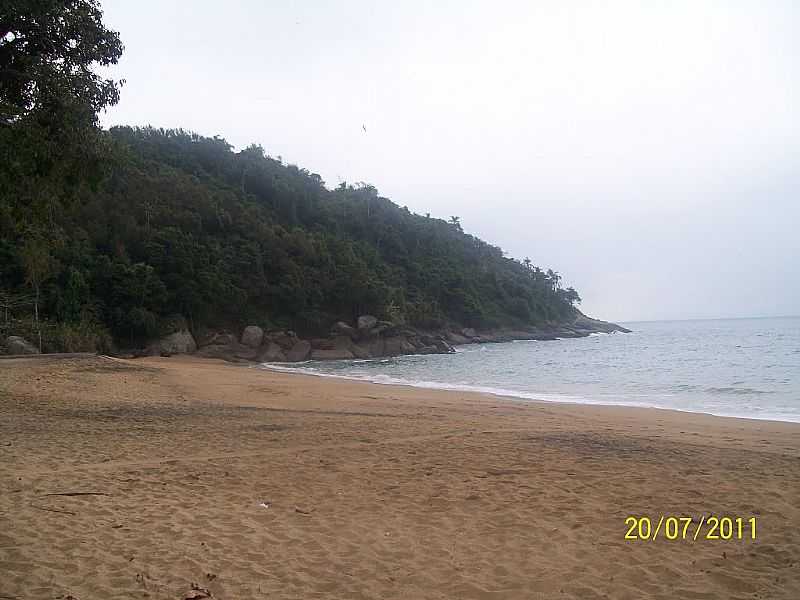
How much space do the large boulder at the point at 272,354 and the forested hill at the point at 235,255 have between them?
4.28m

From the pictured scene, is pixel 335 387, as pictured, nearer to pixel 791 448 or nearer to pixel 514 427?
pixel 514 427

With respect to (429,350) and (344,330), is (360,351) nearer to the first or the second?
(344,330)

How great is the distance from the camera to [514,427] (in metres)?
11.6

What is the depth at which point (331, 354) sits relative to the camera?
56750 mm

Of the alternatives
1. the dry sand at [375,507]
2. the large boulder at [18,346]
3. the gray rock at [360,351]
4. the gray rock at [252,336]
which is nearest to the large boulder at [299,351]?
the gray rock at [252,336]

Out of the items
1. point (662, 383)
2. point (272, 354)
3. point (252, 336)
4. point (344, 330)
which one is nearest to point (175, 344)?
point (252, 336)

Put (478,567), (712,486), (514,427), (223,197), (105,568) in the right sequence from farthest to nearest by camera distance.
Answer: (223,197) → (514,427) → (712,486) → (478,567) → (105,568)

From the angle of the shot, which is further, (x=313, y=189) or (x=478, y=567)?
(x=313, y=189)

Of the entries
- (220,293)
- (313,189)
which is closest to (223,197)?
(220,293)

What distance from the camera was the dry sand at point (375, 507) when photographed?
13.6ft

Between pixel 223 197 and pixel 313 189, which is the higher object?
pixel 313 189

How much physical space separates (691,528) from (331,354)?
52.5 metres

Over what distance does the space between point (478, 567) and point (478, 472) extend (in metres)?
2.97

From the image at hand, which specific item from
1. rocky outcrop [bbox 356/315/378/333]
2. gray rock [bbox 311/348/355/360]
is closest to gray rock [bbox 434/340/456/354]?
rocky outcrop [bbox 356/315/378/333]
